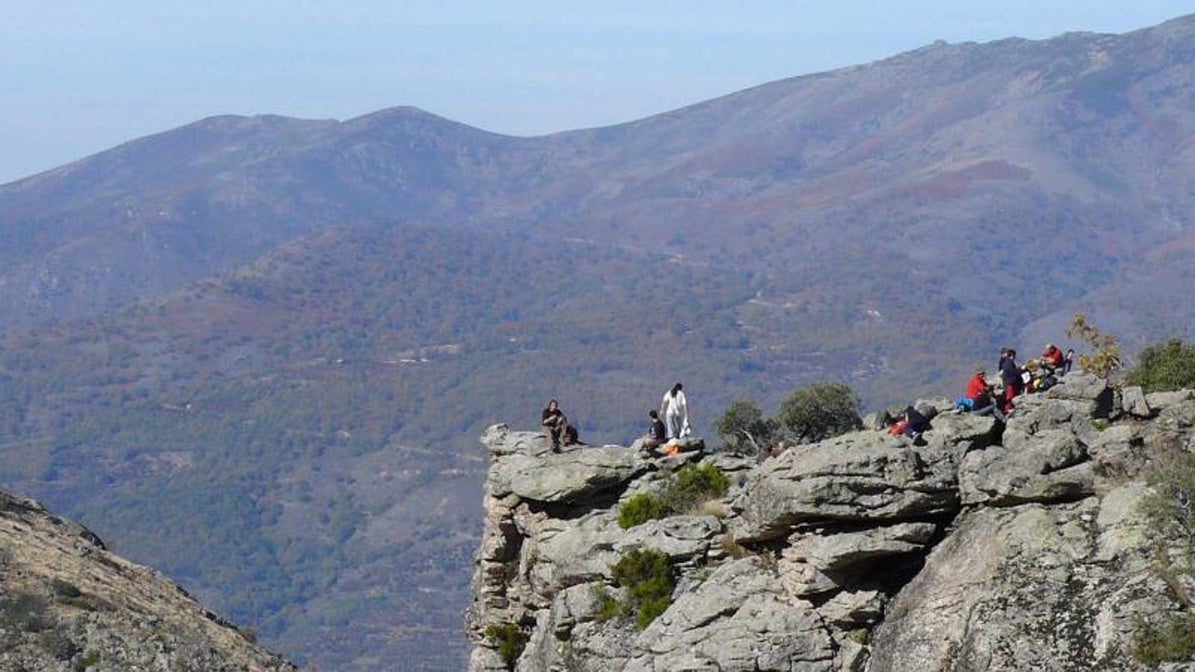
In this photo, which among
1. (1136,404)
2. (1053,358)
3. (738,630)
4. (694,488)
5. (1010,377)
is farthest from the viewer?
(1053,358)

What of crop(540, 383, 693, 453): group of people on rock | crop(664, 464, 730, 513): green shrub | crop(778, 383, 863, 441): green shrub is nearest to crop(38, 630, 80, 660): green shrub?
crop(540, 383, 693, 453): group of people on rock

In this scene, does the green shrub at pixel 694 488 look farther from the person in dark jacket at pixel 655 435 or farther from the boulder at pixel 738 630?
the boulder at pixel 738 630

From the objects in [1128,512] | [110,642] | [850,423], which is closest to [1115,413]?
[1128,512]

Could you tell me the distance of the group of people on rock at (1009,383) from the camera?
31547 millimetres

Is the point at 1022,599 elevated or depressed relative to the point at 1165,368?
depressed

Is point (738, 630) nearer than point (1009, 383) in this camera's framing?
Yes

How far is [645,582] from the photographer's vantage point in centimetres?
2900

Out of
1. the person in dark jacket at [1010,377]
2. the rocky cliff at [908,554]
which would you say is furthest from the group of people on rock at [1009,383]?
the rocky cliff at [908,554]

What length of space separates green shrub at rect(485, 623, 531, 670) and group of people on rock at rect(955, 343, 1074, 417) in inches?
324

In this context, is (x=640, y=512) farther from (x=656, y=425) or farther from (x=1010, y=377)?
(x=1010, y=377)

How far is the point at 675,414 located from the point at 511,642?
550cm

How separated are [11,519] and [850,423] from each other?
1053 inches

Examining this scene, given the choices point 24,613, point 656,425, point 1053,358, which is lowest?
point 24,613

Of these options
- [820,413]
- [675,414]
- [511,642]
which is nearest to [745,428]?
[820,413]
